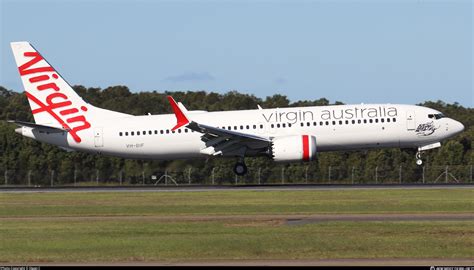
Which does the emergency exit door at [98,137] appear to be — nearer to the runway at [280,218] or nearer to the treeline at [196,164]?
the treeline at [196,164]

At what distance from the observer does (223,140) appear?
47906mm

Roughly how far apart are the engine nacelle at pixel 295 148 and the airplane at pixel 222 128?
0.05 m

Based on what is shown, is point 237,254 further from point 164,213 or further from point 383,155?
point 383,155

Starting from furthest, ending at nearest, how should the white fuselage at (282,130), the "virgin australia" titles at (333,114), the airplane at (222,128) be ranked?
the "virgin australia" titles at (333,114) → the white fuselage at (282,130) → the airplane at (222,128)

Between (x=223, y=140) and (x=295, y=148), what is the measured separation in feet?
13.7

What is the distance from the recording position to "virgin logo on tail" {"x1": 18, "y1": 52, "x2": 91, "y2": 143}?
167ft

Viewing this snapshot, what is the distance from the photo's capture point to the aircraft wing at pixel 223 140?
46312mm

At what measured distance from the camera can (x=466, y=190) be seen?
41.2 metres

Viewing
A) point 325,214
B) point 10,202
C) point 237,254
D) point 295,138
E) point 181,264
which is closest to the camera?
point 181,264

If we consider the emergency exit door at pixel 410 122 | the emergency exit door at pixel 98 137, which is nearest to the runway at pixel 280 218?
the emergency exit door at pixel 410 122

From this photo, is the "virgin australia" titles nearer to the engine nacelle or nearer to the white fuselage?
the white fuselage

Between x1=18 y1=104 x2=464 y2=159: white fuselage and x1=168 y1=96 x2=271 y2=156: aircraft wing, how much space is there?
632mm

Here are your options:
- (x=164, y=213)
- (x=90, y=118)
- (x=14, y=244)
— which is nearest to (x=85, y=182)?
(x=90, y=118)

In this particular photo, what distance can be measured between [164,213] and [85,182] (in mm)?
23301
